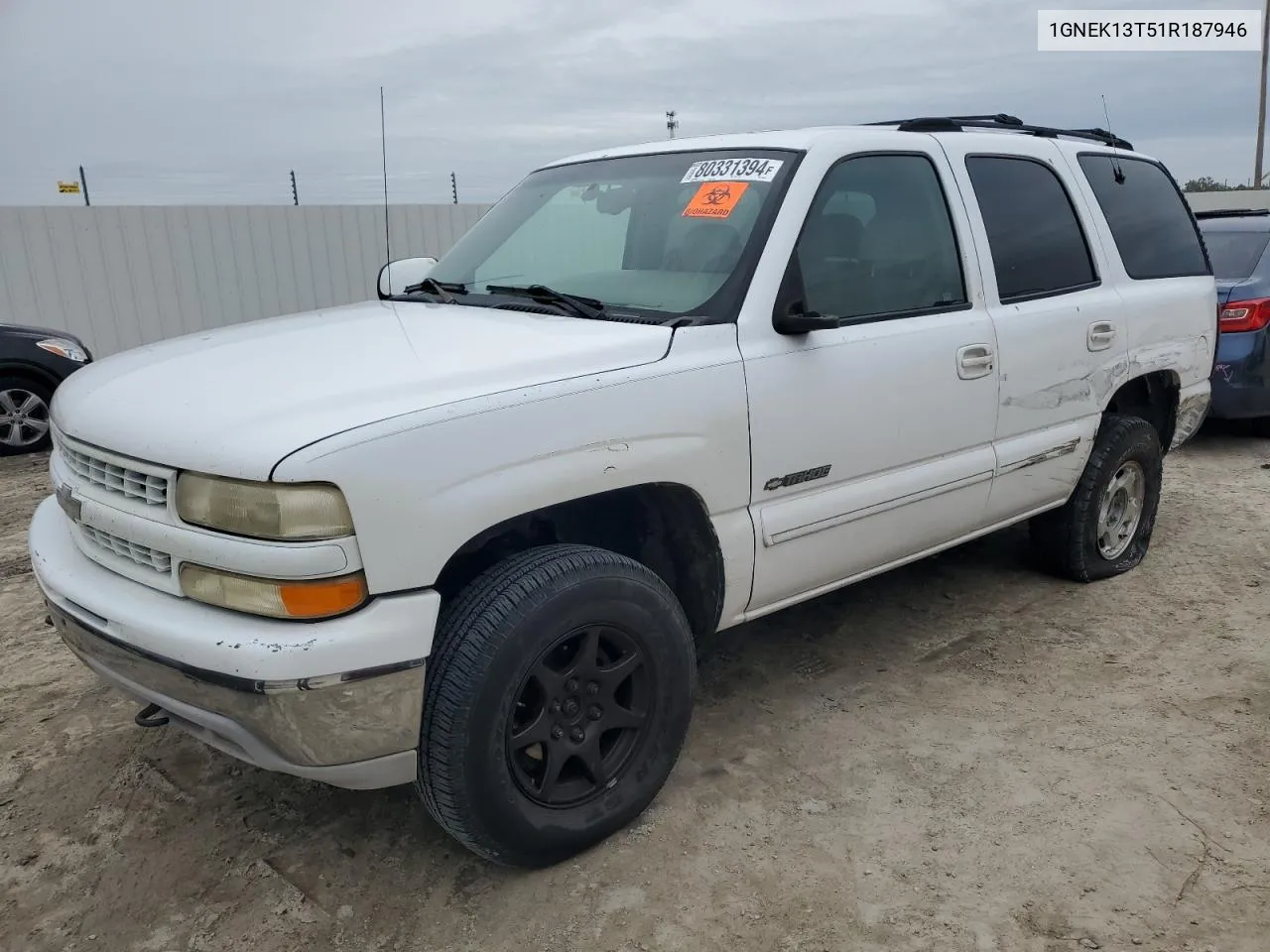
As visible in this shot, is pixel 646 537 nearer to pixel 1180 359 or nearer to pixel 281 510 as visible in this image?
pixel 281 510

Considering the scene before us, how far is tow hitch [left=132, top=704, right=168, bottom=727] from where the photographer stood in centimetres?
249

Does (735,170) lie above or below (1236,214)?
above

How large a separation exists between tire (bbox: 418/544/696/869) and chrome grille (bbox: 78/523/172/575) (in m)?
0.64

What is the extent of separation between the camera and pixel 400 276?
3854 millimetres

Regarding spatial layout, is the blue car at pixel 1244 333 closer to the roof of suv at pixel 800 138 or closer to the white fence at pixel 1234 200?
the roof of suv at pixel 800 138

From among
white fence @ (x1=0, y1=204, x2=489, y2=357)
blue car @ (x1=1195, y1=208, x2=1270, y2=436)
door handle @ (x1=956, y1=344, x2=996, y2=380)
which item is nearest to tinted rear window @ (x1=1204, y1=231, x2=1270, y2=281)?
blue car @ (x1=1195, y1=208, x2=1270, y2=436)

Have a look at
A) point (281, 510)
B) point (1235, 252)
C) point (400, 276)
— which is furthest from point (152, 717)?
point (1235, 252)

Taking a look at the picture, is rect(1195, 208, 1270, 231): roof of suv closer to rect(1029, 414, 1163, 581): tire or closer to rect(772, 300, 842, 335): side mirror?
rect(1029, 414, 1163, 581): tire

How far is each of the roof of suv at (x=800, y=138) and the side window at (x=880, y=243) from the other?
11 cm

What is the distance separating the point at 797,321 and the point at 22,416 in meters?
7.03

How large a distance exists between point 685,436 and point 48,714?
2479 millimetres

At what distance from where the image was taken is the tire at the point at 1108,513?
4227 millimetres

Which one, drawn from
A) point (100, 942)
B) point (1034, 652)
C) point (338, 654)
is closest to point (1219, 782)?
point (1034, 652)

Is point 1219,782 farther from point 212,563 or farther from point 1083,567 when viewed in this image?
point 212,563
